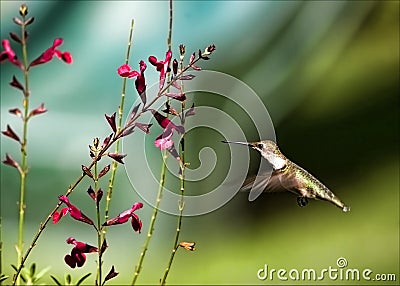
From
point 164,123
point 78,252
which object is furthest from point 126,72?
point 78,252

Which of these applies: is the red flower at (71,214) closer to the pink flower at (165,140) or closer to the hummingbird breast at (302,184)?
the pink flower at (165,140)

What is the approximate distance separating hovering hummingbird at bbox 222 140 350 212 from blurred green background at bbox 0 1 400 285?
1.50 meters

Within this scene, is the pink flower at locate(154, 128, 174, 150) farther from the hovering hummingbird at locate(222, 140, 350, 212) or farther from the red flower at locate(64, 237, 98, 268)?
the hovering hummingbird at locate(222, 140, 350, 212)

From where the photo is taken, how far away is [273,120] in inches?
99.7

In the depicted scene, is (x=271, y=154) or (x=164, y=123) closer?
(x=164, y=123)

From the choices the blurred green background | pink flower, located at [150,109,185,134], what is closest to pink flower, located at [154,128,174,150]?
pink flower, located at [150,109,185,134]

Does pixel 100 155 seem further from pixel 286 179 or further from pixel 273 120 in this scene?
pixel 273 120

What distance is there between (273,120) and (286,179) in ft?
5.38

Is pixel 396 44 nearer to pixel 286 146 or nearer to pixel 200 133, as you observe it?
pixel 286 146

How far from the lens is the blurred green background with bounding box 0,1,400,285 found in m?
2.55

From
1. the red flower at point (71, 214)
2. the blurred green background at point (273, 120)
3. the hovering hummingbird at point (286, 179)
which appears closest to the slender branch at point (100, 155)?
the red flower at point (71, 214)

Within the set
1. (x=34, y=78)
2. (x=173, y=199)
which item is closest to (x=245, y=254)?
(x=173, y=199)

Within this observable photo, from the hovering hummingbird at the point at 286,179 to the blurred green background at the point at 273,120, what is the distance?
1.50 meters

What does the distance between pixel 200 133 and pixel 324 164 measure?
0.52 m
